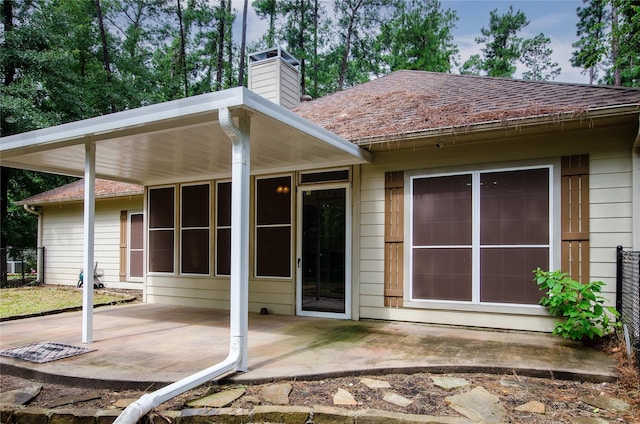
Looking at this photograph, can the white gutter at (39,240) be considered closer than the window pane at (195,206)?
No

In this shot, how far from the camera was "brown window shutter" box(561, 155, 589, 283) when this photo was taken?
4.51 meters

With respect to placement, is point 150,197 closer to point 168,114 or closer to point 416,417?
point 168,114

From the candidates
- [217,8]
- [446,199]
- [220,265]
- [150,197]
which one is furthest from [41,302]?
[217,8]

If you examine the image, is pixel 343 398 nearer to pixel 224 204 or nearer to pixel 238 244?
pixel 238 244

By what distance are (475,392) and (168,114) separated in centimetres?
343

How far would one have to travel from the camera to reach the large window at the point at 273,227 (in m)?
6.36

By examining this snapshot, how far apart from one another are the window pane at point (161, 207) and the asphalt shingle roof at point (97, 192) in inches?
42.6

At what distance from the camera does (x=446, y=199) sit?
5258mm

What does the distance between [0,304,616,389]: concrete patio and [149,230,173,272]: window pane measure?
6.29 ft

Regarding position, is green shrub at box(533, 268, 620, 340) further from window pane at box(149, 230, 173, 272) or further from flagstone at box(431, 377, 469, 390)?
window pane at box(149, 230, 173, 272)

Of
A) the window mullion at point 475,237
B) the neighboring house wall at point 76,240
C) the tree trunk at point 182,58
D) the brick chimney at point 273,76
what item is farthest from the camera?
the tree trunk at point 182,58

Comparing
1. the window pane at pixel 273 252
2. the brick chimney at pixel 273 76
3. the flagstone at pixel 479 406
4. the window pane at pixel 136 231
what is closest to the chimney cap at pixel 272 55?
the brick chimney at pixel 273 76

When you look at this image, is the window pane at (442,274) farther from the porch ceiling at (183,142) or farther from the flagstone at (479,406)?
the flagstone at (479,406)

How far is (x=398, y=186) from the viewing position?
18.2 feet
